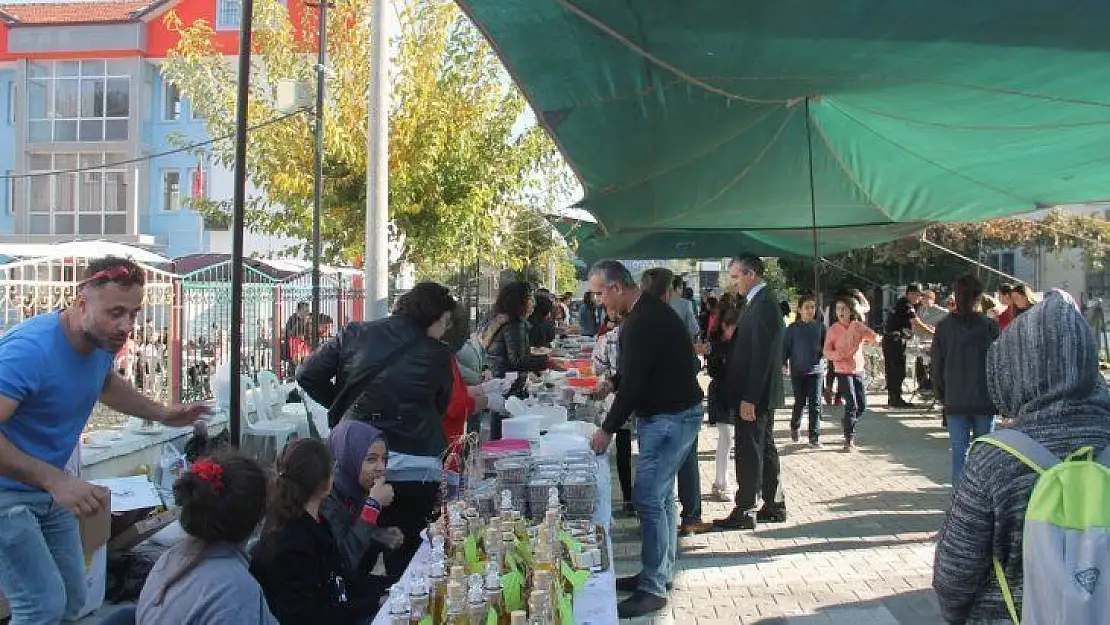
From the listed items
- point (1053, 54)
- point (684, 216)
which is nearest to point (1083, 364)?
point (1053, 54)

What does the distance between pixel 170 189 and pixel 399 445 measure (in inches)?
1196

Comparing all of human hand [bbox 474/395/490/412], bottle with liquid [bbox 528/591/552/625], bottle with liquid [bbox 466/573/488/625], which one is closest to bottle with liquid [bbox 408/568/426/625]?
bottle with liquid [bbox 466/573/488/625]

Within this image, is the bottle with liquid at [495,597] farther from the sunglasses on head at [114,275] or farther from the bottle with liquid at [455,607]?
the sunglasses on head at [114,275]

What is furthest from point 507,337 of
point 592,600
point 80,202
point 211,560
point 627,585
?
point 80,202

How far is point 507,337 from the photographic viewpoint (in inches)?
316

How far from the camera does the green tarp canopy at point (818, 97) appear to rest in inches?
123

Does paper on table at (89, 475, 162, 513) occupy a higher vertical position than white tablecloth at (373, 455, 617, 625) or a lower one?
lower

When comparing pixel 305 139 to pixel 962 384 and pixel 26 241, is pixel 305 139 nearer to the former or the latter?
pixel 962 384

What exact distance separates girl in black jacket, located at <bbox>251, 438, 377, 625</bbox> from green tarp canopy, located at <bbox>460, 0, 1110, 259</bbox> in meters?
1.65

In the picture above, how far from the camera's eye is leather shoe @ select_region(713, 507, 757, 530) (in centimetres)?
681

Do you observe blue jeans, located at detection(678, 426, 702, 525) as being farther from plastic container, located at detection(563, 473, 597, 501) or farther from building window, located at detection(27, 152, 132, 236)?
building window, located at detection(27, 152, 132, 236)

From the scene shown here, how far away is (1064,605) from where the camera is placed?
2.01 m

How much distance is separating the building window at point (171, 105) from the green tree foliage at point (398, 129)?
1852cm

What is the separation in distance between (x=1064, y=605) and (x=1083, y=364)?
58 cm
